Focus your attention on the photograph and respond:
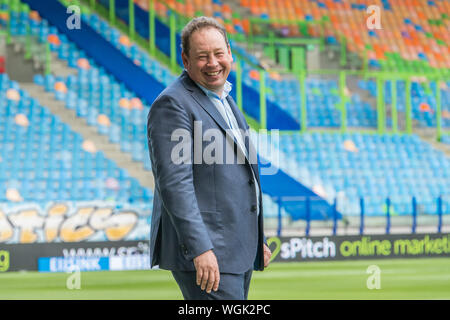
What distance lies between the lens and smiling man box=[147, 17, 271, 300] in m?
2.66

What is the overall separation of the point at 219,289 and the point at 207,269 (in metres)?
0.12

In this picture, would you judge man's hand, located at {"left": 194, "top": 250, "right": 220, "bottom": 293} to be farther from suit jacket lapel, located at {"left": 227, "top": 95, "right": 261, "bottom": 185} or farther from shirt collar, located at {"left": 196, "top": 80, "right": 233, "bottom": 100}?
shirt collar, located at {"left": 196, "top": 80, "right": 233, "bottom": 100}

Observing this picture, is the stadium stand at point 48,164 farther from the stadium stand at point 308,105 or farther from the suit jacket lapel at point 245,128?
the suit jacket lapel at point 245,128

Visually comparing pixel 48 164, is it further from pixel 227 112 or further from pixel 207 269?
pixel 207 269

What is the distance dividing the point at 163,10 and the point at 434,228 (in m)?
7.90

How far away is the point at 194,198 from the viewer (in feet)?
8.80

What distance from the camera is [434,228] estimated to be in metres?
11.6

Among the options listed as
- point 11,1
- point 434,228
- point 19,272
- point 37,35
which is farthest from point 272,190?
point 11,1

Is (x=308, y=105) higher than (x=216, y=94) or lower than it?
higher

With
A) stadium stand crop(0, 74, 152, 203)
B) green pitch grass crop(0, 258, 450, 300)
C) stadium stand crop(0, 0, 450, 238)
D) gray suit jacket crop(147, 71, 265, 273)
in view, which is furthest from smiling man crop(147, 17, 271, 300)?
stadium stand crop(0, 74, 152, 203)

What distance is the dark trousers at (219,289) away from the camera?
8.91 feet

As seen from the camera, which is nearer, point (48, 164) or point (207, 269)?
point (207, 269)

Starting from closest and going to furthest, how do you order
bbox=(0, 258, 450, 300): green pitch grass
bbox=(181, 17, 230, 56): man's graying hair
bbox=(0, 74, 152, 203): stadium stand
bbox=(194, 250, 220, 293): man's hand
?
bbox=(194, 250, 220, 293): man's hand < bbox=(181, 17, 230, 56): man's graying hair < bbox=(0, 258, 450, 300): green pitch grass < bbox=(0, 74, 152, 203): stadium stand

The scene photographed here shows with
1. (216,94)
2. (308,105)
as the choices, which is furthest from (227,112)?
(308,105)
